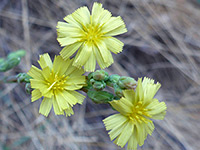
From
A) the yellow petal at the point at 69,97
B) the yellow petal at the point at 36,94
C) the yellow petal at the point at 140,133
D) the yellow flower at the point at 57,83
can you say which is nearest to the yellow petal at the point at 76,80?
the yellow flower at the point at 57,83

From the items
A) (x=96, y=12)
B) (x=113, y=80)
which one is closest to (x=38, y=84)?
(x=113, y=80)

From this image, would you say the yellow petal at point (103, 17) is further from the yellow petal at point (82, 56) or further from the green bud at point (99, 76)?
the green bud at point (99, 76)

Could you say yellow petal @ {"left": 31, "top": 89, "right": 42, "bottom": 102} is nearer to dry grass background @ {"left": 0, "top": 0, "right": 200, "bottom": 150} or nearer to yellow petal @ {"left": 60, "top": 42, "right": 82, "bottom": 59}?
yellow petal @ {"left": 60, "top": 42, "right": 82, "bottom": 59}

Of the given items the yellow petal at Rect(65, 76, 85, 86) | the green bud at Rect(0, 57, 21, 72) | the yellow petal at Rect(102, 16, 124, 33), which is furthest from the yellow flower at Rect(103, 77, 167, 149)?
the green bud at Rect(0, 57, 21, 72)

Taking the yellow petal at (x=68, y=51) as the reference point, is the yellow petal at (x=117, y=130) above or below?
below

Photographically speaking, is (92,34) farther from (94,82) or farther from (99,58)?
(94,82)

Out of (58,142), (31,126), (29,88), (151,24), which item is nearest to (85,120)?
(58,142)

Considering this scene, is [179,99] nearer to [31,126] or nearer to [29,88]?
[31,126]
